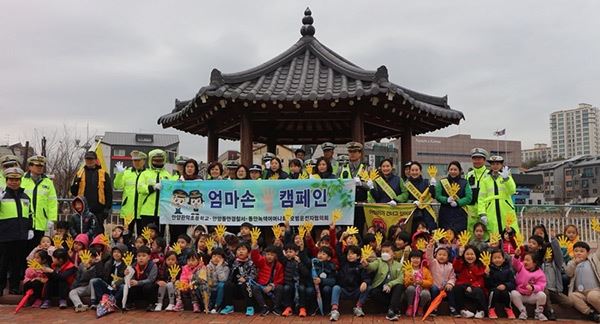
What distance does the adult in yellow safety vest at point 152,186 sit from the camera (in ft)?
29.0

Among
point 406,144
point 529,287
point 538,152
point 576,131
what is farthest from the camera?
point 538,152

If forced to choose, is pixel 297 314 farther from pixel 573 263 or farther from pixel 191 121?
pixel 191 121

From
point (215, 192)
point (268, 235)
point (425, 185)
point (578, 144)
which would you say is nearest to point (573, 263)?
point (425, 185)

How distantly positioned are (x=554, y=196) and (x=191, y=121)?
8916 cm

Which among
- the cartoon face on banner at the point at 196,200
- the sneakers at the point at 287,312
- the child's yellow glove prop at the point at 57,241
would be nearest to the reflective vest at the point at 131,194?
the cartoon face on banner at the point at 196,200

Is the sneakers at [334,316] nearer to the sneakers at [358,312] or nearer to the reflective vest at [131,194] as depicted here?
the sneakers at [358,312]

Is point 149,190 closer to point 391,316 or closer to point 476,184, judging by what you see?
point 391,316

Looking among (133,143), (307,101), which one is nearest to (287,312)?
(307,101)

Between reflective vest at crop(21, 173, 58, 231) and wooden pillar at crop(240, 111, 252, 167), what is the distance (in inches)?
148

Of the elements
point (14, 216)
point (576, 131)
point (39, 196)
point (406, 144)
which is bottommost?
point (14, 216)

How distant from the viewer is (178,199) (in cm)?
890

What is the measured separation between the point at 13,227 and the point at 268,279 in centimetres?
434

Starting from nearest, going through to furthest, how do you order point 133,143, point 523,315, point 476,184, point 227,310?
point 523,315 → point 227,310 → point 476,184 → point 133,143

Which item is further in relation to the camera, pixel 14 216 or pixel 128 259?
pixel 14 216
